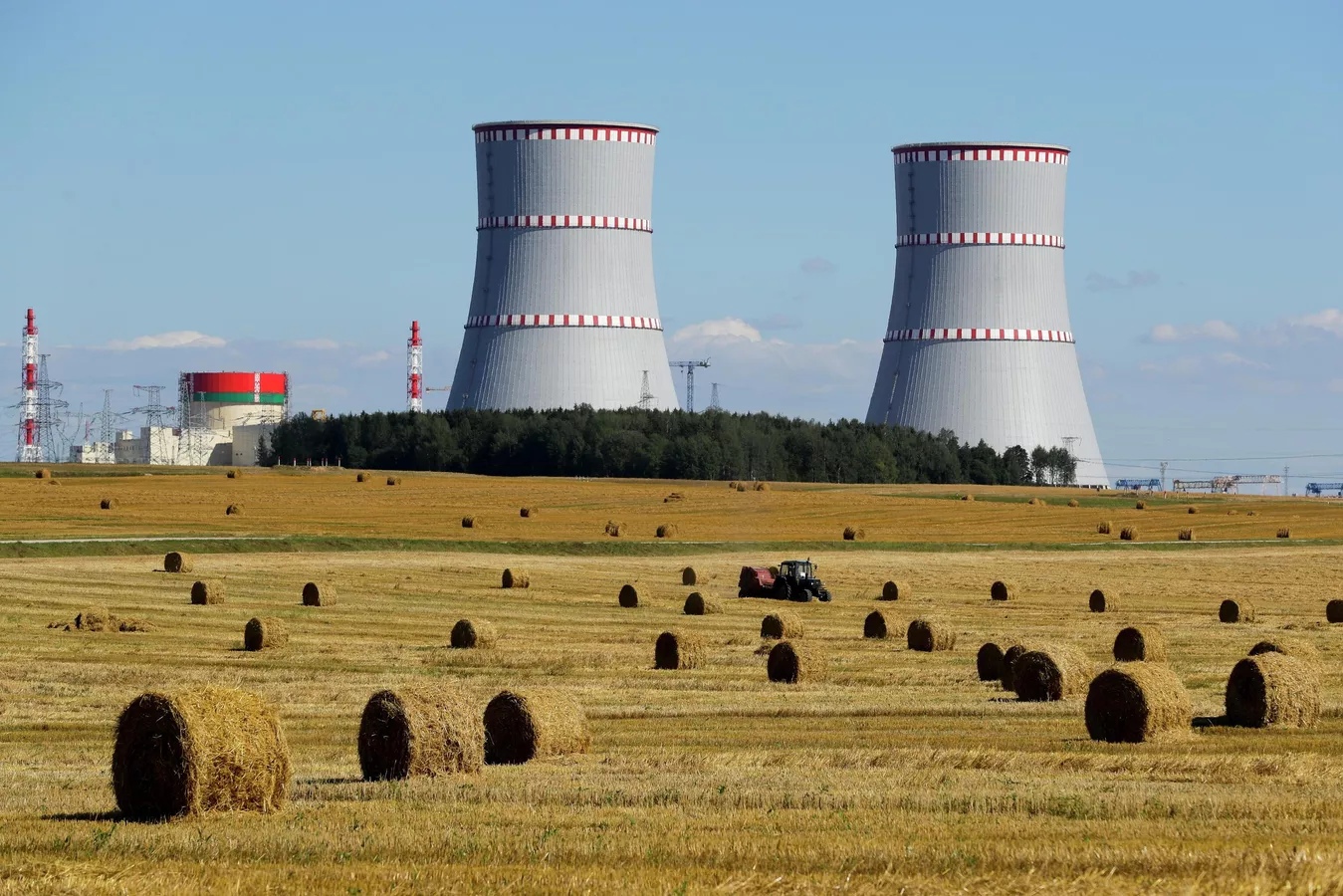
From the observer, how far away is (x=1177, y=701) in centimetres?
1443

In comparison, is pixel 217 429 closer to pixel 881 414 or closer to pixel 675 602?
pixel 881 414

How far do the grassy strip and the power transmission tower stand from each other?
21194mm

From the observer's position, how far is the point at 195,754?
33.9 feet

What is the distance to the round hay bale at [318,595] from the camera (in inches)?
1160

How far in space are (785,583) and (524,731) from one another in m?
20.8

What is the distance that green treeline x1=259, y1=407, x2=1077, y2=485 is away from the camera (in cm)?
7638

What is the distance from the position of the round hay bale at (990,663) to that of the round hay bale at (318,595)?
12.5m

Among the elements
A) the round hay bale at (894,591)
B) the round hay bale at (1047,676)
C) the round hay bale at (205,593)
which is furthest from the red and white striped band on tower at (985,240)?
the round hay bale at (1047,676)

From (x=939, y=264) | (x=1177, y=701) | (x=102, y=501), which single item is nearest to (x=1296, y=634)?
(x=1177, y=701)

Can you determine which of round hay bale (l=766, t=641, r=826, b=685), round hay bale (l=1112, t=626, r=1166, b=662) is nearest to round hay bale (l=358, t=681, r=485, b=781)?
round hay bale (l=766, t=641, r=826, b=685)

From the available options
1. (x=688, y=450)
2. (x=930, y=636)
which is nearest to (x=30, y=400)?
(x=688, y=450)

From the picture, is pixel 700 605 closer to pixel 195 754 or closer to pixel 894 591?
pixel 894 591

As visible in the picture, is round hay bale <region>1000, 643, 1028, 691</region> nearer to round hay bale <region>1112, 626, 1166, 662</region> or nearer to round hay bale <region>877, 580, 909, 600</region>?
round hay bale <region>1112, 626, 1166, 662</region>

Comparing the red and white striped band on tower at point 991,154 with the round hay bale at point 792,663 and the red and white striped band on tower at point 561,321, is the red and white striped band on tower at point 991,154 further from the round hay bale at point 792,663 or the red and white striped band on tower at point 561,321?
the round hay bale at point 792,663
